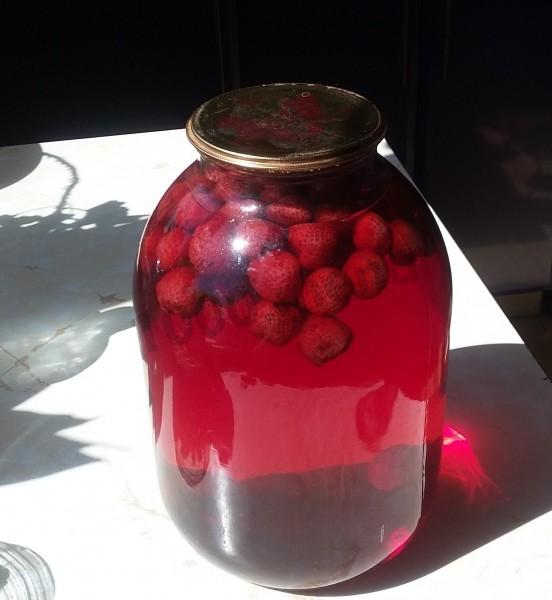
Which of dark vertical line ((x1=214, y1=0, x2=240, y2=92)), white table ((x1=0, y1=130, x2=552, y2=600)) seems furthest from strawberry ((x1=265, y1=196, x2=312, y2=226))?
dark vertical line ((x1=214, y1=0, x2=240, y2=92))

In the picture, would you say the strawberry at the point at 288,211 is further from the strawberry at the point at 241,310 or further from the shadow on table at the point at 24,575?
the shadow on table at the point at 24,575

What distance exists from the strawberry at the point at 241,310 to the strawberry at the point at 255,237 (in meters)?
0.03

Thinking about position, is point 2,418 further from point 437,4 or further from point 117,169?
point 437,4

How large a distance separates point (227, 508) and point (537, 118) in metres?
1.70

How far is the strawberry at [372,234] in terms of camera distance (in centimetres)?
54

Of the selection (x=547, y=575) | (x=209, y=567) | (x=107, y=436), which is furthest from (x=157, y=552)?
(x=547, y=575)

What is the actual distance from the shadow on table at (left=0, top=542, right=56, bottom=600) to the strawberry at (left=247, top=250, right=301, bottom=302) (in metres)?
0.28

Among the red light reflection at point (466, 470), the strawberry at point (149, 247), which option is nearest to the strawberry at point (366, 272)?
the strawberry at point (149, 247)

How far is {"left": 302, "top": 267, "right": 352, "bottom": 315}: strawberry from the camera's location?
52cm

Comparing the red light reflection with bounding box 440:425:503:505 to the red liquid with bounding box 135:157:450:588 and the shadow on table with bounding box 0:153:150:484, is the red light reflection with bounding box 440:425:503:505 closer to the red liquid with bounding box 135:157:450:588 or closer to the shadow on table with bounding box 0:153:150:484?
the red liquid with bounding box 135:157:450:588

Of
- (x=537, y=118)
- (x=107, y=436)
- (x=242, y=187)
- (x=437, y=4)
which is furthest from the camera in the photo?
(x=537, y=118)

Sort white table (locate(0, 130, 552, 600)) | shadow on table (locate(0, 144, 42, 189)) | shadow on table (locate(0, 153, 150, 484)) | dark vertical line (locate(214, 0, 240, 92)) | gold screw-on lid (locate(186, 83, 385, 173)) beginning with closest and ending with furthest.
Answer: gold screw-on lid (locate(186, 83, 385, 173))
white table (locate(0, 130, 552, 600))
shadow on table (locate(0, 153, 150, 484))
shadow on table (locate(0, 144, 42, 189))
dark vertical line (locate(214, 0, 240, 92))

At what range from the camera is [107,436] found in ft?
2.54

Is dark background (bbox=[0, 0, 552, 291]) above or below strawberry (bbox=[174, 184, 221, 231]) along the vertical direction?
below
